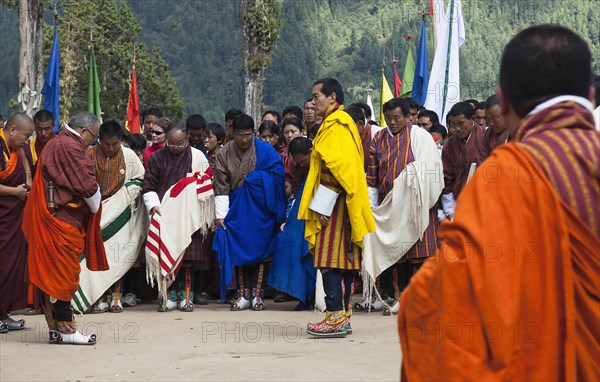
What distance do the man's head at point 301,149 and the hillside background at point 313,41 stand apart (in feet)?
194

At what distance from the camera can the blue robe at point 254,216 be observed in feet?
30.2

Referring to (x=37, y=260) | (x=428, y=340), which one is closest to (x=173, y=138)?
(x=37, y=260)

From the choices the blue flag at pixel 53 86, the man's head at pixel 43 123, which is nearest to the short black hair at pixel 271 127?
the man's head at pixel 43 123

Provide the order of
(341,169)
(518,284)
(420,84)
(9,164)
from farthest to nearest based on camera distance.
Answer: (420,84)
(9,164)
(341,169)
(518,284)

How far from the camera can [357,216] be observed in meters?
7.15

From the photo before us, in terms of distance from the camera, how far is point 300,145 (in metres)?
8.73

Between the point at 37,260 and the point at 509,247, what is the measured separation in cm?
534

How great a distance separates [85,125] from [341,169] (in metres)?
2.02

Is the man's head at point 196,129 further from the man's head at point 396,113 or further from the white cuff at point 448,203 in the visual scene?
the white cuff at point 448,203

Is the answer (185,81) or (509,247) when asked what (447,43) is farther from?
(185,81)

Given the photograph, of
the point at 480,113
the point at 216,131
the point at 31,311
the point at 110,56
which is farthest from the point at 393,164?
the point at 110,56

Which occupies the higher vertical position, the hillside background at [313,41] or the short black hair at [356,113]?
the hillside background at [313,41]

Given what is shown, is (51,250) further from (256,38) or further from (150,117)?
(256,38)

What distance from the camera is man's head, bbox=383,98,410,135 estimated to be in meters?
8.63
